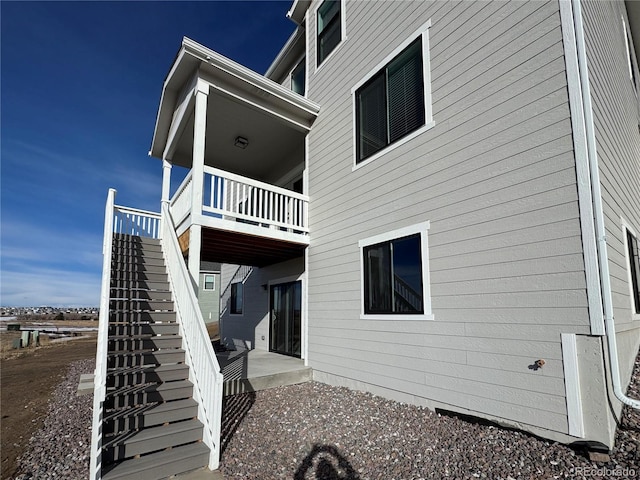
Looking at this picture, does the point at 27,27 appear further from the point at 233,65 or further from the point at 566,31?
the point at 566,31

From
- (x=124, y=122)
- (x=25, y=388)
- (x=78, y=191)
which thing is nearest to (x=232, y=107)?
(x=25, y=388)

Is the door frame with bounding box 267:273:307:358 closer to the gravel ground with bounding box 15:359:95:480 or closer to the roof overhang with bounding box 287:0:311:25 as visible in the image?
the gravel ground with bounding box 15:359:95:480

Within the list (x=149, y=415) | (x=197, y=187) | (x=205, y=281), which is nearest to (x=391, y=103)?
(x=197, y=187)

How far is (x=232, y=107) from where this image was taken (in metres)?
7.32

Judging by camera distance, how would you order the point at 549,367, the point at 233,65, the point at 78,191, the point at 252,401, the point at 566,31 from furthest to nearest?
the point at 78,191 < the point at 233,65 < the point at 252,401 < the point at 566,31 < the point at 549,367

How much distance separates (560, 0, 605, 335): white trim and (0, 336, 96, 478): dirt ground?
6042mm

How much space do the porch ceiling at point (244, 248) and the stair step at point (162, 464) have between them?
11.9ft

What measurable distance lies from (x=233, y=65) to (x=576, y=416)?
7027 millimetres

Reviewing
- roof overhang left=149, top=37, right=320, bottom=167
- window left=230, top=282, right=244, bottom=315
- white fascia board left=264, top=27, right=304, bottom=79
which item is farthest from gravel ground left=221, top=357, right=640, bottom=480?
white fascia board left=264, top=27, right=304, bottom=79

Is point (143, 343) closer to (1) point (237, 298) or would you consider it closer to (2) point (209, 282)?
(1) point (237, 298)

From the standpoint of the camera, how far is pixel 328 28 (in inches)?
307

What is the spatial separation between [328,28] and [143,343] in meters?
7.69

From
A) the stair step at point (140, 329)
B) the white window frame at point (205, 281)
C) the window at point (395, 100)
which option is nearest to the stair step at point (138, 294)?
the stair step at point (140, 329)

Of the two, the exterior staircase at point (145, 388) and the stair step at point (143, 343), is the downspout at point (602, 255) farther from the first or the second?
the stair step at point (143, 343)
